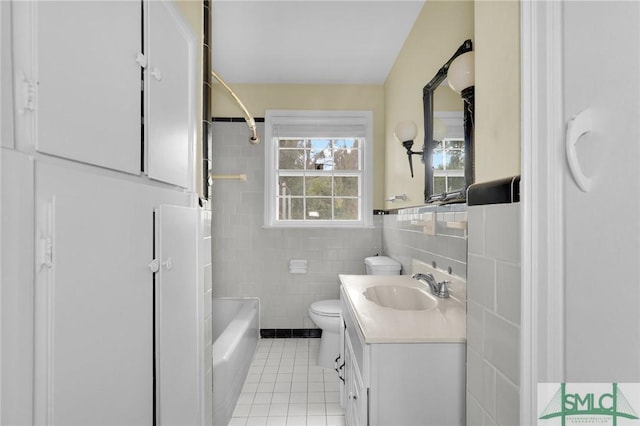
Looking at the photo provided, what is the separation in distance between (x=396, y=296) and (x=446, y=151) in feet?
2.75

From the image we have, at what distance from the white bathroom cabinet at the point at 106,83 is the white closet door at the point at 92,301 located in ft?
0.30

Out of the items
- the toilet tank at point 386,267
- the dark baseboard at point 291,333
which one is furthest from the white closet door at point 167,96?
the dark baseboard at point 291,333

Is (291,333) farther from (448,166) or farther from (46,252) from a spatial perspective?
(46,252)

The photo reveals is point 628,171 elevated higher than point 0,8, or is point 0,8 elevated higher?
point 0,8

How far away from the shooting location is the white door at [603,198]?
22.4 inches

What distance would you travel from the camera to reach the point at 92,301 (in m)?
0.78

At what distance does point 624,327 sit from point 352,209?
291cm

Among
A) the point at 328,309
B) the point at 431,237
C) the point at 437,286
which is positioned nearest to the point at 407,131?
the point at 431,237

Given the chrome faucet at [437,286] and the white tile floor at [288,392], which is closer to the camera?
the chrome faucet at [437,286]

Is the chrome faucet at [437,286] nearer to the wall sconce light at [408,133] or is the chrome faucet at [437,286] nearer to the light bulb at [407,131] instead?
the wall sconce light at [408,133]

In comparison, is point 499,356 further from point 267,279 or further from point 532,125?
point 267,279

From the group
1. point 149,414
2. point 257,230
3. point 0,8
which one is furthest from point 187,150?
point 257,230

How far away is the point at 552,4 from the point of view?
0.71 m

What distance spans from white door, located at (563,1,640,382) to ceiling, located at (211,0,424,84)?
1.77 m
